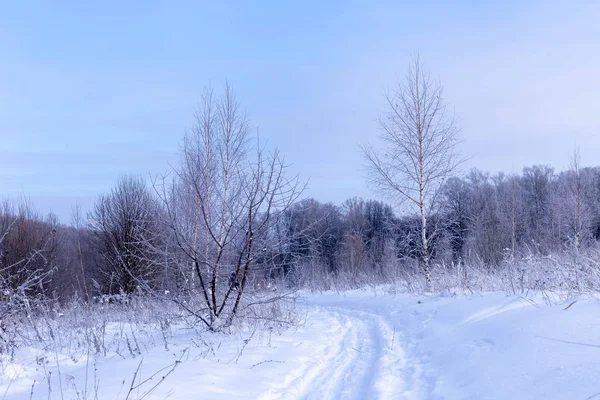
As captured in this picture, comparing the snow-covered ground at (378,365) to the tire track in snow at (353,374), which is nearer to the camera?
the snow-covered ground at (378,365)

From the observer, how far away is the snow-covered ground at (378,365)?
431 centimetres

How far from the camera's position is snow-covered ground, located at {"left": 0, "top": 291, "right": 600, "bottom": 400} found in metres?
4.31

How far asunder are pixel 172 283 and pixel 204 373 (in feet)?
15.8

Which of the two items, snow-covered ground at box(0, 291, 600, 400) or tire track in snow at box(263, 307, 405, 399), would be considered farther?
tire track in snow at box(263, 307, 405, 399)

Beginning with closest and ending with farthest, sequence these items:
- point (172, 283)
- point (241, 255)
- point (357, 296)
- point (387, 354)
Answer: point (387, 354) < point (241, 255) < point (172, 283) < point (357, 296)

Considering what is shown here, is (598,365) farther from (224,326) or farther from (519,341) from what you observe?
(224,326)

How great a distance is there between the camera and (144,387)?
4594 mm

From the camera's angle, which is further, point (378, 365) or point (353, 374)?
point (378, 365)

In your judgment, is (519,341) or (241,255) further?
(241,255)

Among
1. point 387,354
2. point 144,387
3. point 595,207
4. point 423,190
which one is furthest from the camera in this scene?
point 595,207

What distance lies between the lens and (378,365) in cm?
615

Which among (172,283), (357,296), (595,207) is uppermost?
(595,207)

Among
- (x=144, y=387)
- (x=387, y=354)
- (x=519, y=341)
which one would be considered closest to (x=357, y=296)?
(x=387, y=354)

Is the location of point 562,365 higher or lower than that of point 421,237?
lower
